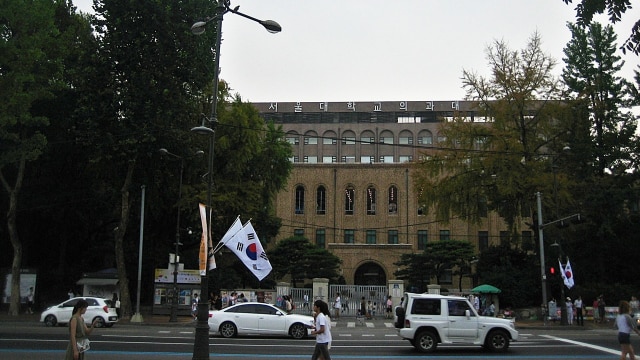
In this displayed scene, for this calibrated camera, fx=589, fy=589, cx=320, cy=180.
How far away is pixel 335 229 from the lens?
63.2m

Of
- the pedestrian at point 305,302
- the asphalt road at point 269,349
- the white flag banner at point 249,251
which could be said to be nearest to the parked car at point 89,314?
the asphalt road at point 269,349

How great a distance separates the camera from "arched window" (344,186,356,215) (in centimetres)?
6381

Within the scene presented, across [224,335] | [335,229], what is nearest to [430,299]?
[224,335]

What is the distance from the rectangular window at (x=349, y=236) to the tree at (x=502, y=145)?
20.2m

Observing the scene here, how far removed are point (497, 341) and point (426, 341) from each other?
219 cm

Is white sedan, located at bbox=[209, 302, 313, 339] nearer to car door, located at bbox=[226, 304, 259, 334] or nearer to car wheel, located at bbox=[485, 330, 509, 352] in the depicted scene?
car door, located at bbox=[226, 304, 259, 334]

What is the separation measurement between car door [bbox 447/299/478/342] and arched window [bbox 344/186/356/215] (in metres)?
45.9

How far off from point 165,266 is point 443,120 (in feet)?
75.8

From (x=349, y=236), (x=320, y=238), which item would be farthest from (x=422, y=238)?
(x=320, y=238)

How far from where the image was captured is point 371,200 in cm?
6384

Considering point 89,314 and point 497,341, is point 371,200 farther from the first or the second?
point 497,341

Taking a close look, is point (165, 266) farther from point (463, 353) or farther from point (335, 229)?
point (463, 353)

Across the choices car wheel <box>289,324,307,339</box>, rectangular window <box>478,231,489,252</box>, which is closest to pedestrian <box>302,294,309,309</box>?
car wheel <box>289,324,307,339</box>

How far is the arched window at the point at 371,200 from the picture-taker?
63500 millimetres
